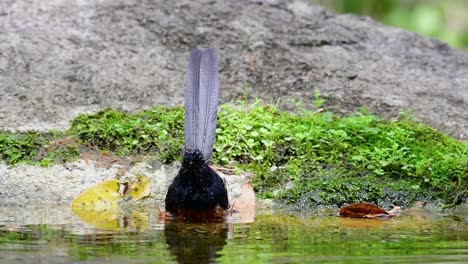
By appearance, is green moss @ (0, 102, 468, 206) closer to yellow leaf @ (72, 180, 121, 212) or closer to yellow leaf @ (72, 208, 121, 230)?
yellow leaf @ (72, 180, 121, 212)

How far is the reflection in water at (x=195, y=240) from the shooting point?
3607 millimetres

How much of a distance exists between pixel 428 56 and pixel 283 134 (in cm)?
239

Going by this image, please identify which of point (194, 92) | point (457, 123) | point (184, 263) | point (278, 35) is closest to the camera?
point (184, 263)

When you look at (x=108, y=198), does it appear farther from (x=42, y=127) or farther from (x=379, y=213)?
(x=379, y=213)

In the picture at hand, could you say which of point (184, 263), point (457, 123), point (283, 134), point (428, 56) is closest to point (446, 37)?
point (428, 56)

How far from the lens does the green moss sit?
5.46m

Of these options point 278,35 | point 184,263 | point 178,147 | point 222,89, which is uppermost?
point 278,35

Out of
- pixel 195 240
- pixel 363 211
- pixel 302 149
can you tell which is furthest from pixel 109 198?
pixel 363 211

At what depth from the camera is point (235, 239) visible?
412 cm

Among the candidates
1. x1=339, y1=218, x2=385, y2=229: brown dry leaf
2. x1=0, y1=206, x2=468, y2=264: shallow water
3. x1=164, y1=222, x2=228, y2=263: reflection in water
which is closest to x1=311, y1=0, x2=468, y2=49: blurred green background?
x1=339, y1=218, x2=385, y2=229: brown dry leaf

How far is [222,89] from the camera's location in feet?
22.7

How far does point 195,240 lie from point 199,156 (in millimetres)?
970

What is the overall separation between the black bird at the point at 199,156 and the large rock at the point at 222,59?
4.45 feet

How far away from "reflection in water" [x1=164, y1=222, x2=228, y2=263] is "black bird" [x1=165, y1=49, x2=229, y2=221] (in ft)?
0.75
